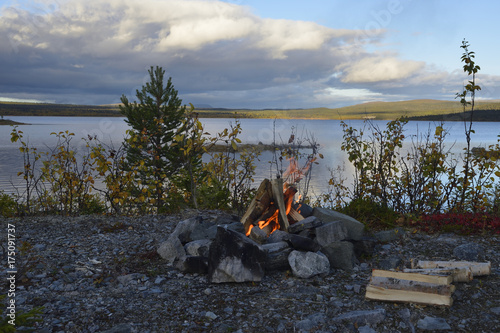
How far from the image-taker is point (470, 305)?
4.18 metres

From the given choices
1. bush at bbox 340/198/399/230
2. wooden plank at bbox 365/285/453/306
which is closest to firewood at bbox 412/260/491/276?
wooden plank at bbox 365/285/453/306

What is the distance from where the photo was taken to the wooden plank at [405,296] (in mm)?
4086

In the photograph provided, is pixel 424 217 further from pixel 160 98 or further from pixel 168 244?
pixel 160 98

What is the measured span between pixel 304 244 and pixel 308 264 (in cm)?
35

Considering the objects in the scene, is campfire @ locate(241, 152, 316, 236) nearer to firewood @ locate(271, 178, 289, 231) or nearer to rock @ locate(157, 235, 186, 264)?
firewood @ locate(271, 178, 289, 231)

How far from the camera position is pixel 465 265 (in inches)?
192

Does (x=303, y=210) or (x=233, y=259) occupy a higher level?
(x=303, y=210)

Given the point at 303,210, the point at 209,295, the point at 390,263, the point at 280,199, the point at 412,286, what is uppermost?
the point at 280,199

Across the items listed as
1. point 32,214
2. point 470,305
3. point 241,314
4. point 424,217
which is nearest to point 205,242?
point 241,314

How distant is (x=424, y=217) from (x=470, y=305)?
3.11 meters

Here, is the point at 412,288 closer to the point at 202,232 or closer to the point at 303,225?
the point at 303,225

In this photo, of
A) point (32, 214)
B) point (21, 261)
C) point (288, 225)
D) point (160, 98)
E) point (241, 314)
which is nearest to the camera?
point (241, 314)

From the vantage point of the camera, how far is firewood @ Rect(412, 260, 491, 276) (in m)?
4.80

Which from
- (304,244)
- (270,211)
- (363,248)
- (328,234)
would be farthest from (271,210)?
(363,248)
